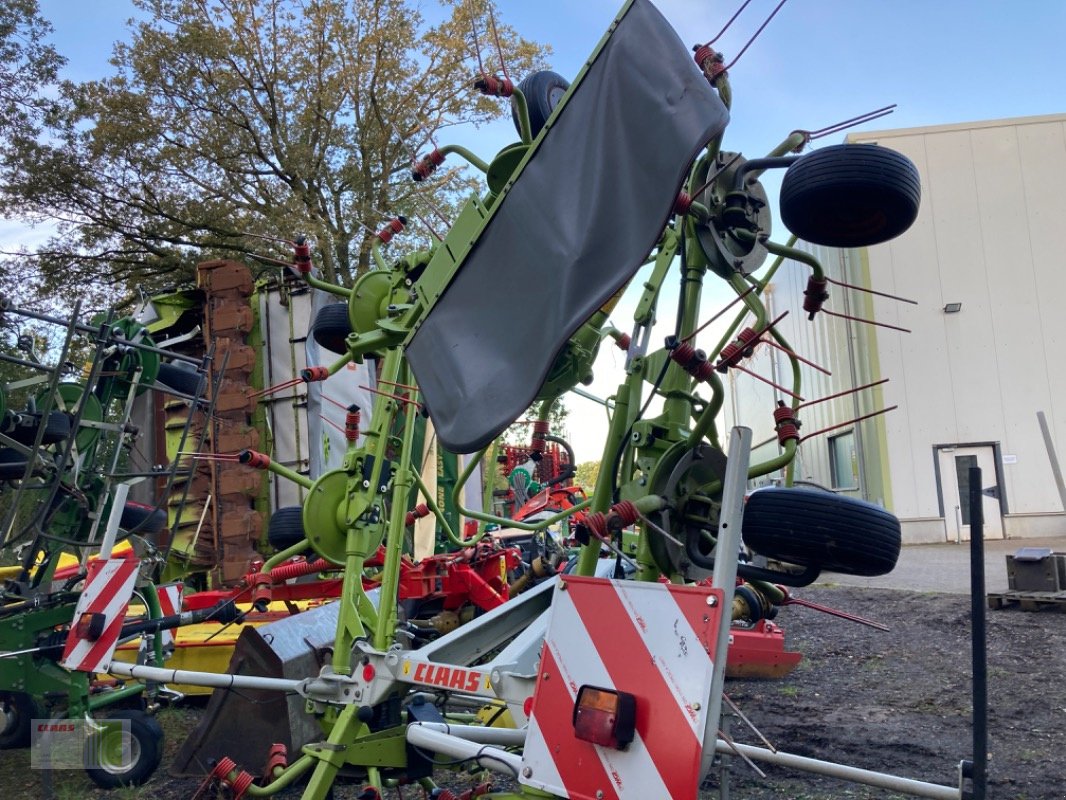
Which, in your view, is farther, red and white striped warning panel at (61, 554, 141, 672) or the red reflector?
red and white striped warning panel at (61, 554, 141, 672)

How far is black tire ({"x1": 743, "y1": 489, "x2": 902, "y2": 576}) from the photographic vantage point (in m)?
2.21

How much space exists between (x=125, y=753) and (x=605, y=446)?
3277 millimetres

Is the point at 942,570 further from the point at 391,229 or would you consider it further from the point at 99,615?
the point at 99,615

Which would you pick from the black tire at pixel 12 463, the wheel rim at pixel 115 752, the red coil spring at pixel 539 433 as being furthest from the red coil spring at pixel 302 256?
the wheel rim at pixel 115 752

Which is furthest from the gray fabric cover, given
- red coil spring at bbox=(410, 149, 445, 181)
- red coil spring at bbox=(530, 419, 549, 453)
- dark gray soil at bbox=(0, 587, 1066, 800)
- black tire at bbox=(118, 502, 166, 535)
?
black tire at bbox=(118, 502, 166, 535)

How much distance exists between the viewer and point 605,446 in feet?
9.70

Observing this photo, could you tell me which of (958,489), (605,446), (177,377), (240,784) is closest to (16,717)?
(177,377)

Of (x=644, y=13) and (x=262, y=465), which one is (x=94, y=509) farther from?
(x=644, y=13)

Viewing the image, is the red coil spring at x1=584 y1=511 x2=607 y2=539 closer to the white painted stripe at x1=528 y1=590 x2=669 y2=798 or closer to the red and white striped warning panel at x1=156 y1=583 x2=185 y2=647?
the white painted stripe at x1=528 y1=590 x2=669 y2=798

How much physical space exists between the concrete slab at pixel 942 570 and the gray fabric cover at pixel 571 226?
22.7 ft

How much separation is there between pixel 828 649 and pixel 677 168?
6.52 m

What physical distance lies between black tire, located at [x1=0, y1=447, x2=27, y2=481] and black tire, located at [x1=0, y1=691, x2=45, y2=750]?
125 cm

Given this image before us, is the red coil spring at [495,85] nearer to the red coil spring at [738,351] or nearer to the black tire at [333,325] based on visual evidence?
the red coil spring at [738,351]

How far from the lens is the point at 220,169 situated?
1588 cm
